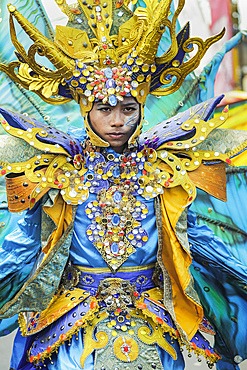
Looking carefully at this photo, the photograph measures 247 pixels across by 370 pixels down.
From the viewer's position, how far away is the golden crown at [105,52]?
262cm

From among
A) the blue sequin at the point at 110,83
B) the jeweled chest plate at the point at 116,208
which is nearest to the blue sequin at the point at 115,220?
the jeweled chest plate at the point at 116,208

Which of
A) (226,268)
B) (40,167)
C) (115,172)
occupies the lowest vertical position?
(226,268)

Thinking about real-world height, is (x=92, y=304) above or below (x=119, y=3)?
below

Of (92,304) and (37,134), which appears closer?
(92,304)

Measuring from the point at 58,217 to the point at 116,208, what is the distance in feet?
0.98

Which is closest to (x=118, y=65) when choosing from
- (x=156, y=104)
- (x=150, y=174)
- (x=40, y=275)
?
(x=150, y=174)

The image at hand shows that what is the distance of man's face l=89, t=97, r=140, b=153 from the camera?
8.79 feet

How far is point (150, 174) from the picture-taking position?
2.82 metres

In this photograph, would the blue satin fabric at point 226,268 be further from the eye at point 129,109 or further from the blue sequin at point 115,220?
the eye at point 129,109

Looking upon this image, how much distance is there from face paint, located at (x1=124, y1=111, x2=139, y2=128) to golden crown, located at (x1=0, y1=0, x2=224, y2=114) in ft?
0.28

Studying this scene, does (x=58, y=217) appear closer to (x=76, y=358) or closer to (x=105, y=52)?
(x=76, y=358)

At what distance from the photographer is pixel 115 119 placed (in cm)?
267

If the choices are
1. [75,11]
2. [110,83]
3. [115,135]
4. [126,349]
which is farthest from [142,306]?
[75,11]

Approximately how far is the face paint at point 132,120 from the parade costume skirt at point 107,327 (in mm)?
735
